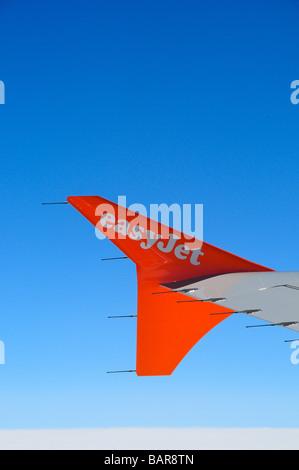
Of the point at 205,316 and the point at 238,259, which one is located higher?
the point at 238,259

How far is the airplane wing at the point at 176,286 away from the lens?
62.2 feet

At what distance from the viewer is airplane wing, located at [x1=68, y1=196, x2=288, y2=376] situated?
18969mm

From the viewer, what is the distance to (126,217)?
66.5 feet

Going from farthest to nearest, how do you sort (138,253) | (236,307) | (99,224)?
(138,253)
(99,224)
(236,307)

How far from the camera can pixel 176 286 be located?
20188mm

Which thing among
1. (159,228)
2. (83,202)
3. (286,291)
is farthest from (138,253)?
(286,291)

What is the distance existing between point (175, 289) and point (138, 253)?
3.00 m

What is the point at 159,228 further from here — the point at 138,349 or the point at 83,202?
the point at 138,349

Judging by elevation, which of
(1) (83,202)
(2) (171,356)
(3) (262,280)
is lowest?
(2) (171,356)

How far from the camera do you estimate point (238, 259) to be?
844 inches

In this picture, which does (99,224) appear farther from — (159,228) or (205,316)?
(205,316)

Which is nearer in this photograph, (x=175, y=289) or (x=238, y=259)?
(x=175, y=289)

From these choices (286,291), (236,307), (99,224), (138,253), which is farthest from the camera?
(138,253)

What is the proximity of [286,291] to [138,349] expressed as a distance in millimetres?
7459
